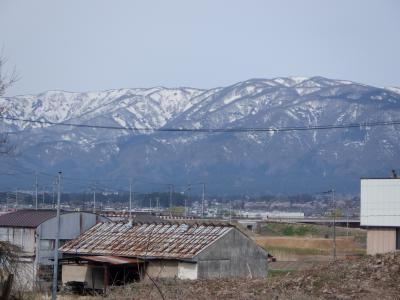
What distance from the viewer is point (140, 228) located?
4162cm

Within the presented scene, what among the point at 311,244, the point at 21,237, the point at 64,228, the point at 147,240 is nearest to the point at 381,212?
the point at 311,244

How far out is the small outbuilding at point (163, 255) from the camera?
3600cm

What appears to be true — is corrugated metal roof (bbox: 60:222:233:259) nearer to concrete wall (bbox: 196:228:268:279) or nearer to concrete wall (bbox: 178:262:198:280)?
concrete wall (bbox: 196:228:268:279)

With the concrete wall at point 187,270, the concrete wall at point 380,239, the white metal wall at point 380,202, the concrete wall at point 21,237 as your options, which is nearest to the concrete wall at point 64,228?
the concrete wall at point 21,237

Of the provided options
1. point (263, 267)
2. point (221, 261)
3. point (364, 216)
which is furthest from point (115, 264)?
point (364, 216)

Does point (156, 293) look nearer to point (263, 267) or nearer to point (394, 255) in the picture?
point (394, 255)

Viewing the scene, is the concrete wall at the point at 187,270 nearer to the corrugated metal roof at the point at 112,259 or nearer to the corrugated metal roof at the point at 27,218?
the corrugated metal roof at the point at 112,259

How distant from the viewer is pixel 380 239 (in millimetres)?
62094

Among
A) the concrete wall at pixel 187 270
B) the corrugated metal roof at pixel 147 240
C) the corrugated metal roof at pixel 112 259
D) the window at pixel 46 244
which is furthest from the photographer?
the window at pixel 46 244

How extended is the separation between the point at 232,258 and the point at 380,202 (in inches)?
1085

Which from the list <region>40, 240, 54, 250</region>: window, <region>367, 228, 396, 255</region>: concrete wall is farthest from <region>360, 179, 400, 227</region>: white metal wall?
<region>40, 240, 54, 250</region>: window

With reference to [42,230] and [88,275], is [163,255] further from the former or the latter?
[42,230]

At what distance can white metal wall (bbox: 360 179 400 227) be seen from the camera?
62031mm

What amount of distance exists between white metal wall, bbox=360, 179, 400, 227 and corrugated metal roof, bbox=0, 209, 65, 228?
26.8 m
